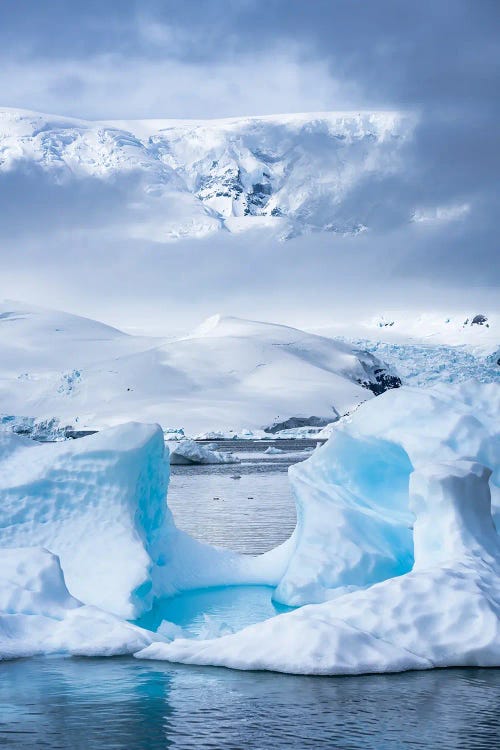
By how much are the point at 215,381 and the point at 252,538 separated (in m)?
106

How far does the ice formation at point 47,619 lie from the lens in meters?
11.2

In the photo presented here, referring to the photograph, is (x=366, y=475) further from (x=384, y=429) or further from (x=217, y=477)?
(x=217, y=477)

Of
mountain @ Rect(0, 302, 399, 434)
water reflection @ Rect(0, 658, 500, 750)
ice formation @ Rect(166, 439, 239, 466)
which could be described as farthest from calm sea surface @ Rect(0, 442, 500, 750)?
mountain @ Rect(0, 302, 399, 434)

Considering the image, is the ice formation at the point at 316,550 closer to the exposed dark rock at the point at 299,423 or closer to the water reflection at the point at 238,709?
the water reflection at the point at 238,709

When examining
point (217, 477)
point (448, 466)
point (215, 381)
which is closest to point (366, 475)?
point (448, 466)

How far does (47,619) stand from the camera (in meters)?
11.7

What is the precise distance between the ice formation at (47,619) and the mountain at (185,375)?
93.2 metres

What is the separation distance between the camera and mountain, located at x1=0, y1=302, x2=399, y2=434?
114 m

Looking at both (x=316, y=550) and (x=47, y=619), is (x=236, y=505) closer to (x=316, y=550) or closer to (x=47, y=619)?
(x=316, y=550)

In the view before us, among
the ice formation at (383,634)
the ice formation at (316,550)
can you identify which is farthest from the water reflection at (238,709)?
the ice formation at (316,550)

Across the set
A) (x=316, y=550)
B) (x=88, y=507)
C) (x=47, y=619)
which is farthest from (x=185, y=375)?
(x=47, y=619)

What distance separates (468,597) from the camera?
1052cm

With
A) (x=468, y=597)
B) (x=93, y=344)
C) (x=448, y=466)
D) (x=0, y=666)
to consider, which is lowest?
(x=0, y=666)

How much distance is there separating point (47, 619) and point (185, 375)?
385 ft
